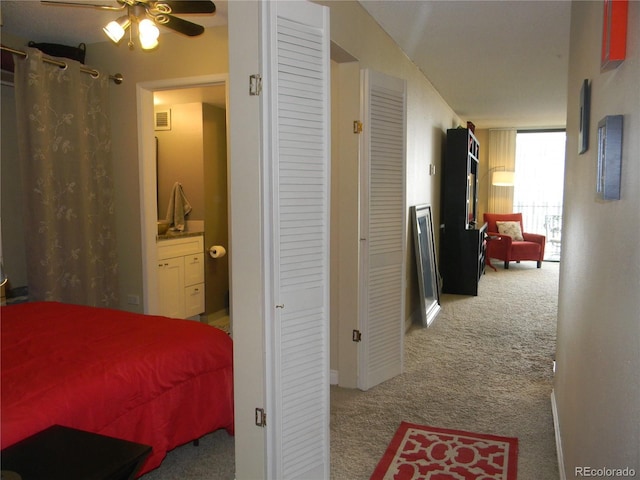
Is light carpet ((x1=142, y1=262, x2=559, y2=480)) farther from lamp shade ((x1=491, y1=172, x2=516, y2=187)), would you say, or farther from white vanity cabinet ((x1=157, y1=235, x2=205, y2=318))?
lamp shade ((x1=491, y1=172, x2=516, y2=187))

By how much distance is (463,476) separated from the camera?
224 cm

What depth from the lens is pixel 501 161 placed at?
9492 mm

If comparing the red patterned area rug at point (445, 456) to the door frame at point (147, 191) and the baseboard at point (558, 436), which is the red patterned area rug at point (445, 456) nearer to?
the baseboard at point (558, 436)

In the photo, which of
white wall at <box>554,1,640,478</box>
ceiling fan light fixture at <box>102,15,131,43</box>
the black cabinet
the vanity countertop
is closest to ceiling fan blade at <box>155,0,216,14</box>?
ceiling fan light fixture at <box>102,15,131,43</box>

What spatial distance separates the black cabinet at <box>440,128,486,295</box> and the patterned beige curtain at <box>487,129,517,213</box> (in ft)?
11.0

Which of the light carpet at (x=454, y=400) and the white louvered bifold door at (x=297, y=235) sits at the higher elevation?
the white louvered bifold door at (x=297, y=235)

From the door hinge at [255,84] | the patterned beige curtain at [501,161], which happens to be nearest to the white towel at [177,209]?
the door hinge at [255,84]

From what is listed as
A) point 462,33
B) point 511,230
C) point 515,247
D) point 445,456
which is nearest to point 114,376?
point 445,456

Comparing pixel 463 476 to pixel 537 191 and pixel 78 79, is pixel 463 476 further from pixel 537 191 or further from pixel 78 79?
pixel 537 191

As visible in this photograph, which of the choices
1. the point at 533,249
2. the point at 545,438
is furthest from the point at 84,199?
the point at 533,249

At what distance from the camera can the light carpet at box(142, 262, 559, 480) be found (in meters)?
2.38

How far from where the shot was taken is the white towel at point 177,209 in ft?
16.7

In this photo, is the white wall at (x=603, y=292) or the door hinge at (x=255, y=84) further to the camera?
the door hinge at (x=255, y=84)

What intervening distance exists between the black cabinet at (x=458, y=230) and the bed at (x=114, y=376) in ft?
14.6
